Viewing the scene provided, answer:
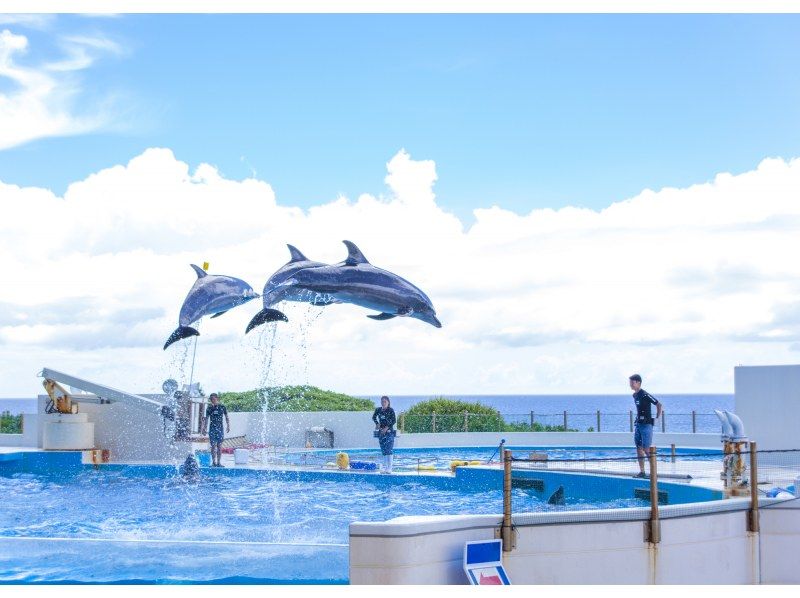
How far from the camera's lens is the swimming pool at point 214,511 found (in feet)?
23.8

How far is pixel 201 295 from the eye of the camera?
12.5m

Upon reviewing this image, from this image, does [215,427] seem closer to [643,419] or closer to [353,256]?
[353,256]

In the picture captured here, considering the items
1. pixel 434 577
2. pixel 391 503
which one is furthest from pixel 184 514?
pixel 434 577

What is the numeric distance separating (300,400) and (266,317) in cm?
2446

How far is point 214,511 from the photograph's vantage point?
458 inches

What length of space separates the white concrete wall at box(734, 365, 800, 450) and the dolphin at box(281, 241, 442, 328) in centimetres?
715

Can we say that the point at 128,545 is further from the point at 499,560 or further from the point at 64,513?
the point at 64,513

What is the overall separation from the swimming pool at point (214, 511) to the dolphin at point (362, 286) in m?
2.54

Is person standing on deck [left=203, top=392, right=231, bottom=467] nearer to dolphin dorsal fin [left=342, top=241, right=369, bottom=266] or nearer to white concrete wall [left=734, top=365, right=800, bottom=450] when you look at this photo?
dolphin dorsal fin [left=342, top=241, right=369, bottom=266]

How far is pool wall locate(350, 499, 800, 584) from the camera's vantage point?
263 inches

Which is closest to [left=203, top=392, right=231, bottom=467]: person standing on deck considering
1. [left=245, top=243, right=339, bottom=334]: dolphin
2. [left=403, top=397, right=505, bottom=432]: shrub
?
[left=245, top=243, right=339, bottom=334]: dolphin

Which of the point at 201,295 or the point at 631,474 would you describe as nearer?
the point at 631,474
